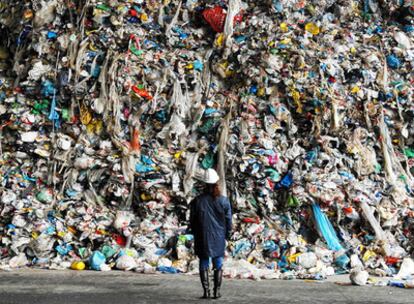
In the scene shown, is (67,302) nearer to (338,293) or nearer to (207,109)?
(338,293)

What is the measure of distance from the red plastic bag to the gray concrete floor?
193 inches

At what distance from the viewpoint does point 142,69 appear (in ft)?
37.8

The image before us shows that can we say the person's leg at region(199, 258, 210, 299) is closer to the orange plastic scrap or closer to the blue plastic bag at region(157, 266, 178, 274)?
the blue plastic bag at region(157, 266, 178, 274)

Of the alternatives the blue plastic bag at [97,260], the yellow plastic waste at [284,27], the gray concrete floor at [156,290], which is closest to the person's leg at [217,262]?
the gray concrete floor at [156,290]

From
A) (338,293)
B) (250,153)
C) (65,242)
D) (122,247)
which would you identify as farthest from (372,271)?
(65,242)

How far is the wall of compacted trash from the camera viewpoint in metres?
10.1

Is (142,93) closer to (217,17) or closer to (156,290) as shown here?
(217,17)

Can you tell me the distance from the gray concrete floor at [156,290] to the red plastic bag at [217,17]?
16.0 ft

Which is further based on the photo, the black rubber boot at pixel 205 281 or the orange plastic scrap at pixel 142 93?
the orange plastic scrap at pixel 142 93

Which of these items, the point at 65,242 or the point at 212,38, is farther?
the point at 212,38

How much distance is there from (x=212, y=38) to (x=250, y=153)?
2.49m

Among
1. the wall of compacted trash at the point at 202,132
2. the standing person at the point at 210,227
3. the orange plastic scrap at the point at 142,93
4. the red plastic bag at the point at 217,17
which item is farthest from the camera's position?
A: the red plastic bag at the point at 217,17

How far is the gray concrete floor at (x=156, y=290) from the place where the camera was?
7.27 metres

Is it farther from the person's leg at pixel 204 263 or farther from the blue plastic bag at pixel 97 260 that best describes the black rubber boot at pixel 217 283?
the blue plastic bag at pixel 97 260
